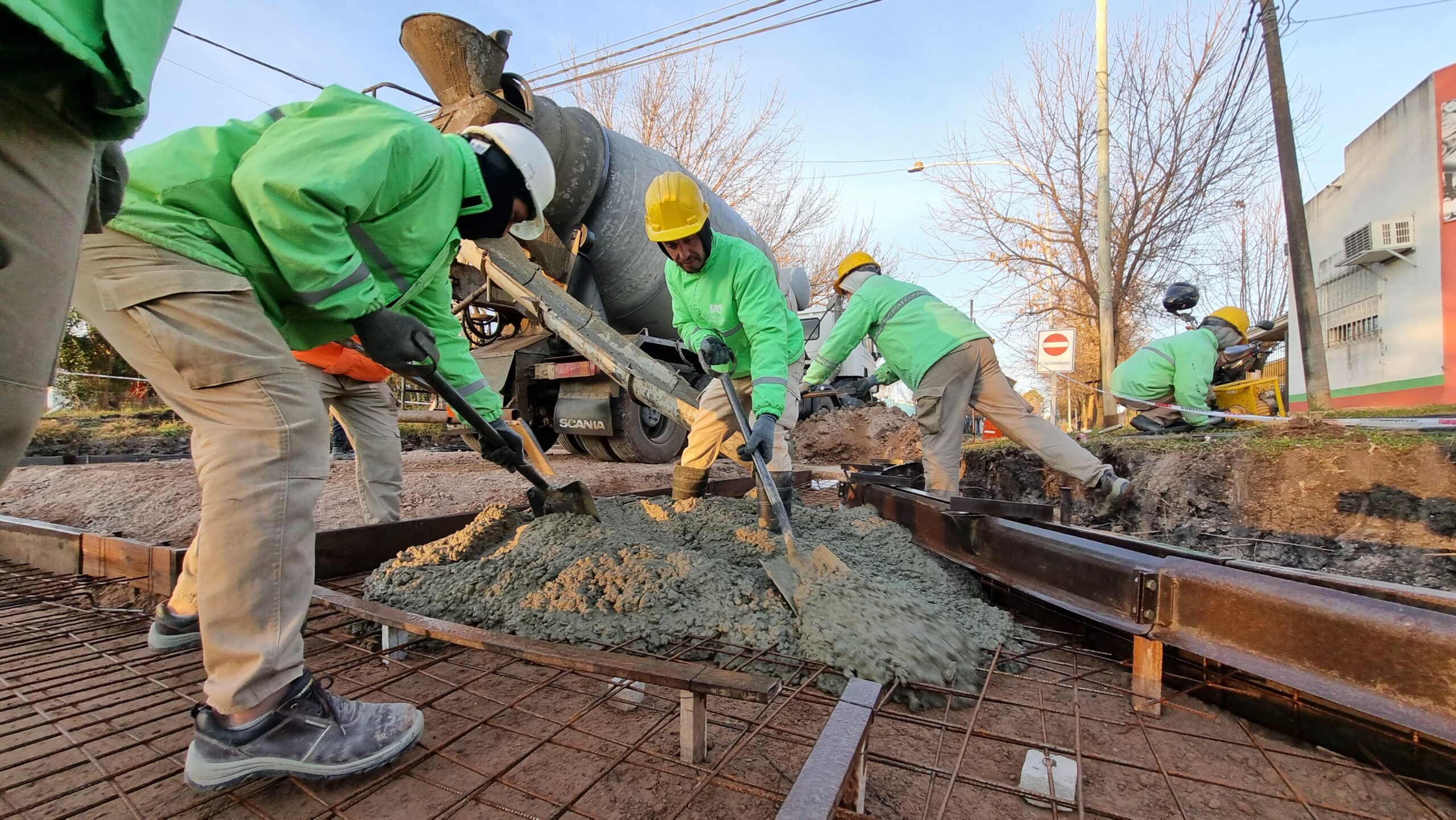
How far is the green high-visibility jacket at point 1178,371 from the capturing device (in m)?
5.75

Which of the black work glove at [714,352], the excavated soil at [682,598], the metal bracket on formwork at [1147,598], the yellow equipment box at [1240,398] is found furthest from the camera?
the yellow equipment box at [1240,398]

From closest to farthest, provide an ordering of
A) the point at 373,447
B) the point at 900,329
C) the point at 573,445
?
the point at 373,447, the point at 900,329, the point at 573,445

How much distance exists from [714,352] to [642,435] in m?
3.43

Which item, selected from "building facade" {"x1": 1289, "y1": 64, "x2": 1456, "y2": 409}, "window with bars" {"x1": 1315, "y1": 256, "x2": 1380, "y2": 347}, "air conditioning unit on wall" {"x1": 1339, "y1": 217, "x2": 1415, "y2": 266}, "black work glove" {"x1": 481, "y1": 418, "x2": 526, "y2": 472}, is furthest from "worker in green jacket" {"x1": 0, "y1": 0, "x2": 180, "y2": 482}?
"air conditioning unit on wall" {"x1": 1339, "y1": 217, "x2": 1415, "y2": 266}

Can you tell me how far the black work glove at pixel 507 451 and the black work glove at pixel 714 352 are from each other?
3.88 feet

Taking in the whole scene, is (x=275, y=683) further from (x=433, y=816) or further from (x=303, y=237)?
(x=303, y=237)

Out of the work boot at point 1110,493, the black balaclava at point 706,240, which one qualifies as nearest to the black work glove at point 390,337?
the black balaclava at point 706,240

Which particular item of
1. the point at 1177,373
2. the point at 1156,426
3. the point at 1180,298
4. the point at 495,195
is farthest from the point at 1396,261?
the point at 495,195

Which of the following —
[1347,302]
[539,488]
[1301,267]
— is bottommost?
[539,488]

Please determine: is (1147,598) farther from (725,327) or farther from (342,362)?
(342,362)

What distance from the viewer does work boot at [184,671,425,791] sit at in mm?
1195

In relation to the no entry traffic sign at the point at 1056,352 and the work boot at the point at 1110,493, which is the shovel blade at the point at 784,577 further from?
the no entry traffic sign at the point at 1056,352

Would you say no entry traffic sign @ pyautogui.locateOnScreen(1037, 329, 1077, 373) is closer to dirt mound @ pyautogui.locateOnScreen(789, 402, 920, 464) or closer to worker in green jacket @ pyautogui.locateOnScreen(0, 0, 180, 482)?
dirt mound @ pyautogui.locateOnScreen(789, 402, 920, 464)

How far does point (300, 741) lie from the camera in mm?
1240
